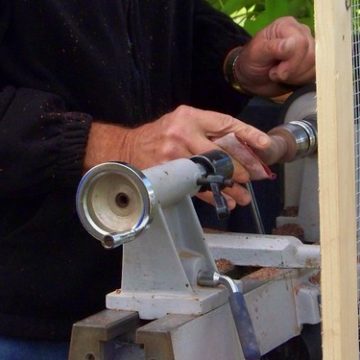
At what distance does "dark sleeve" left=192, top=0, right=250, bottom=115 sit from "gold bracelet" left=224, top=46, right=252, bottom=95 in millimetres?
20

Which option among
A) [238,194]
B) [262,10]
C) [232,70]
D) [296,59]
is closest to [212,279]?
[238,194]

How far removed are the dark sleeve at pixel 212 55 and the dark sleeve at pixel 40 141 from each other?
62cm

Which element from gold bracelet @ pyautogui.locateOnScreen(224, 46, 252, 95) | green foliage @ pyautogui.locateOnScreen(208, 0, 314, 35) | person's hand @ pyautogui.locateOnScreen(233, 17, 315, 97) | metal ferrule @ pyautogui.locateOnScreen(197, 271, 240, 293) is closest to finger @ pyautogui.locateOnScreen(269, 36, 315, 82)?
person's hand @ pyautogui.locateOnScreen(233, 17, 315, 97)

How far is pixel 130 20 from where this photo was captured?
1.69m

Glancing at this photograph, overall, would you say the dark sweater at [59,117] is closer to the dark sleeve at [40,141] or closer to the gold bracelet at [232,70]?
the dark sleeve at [40,141]

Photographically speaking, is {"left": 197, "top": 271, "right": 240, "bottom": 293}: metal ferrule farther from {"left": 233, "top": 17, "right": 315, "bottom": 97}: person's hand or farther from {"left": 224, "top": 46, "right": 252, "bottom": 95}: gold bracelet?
{"left": 224, "top": 46, "right": 252, "bottom": 95}: gold bracelet

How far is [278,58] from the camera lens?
175cm

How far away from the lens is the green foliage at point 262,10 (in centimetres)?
217

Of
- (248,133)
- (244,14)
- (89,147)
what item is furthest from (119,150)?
(244,14)

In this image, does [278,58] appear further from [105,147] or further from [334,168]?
[334,168]

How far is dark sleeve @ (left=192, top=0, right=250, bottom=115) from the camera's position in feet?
6.37

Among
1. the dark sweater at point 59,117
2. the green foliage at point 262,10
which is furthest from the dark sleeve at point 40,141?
the green foliage at point 262,10

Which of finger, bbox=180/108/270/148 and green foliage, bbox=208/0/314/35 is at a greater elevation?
green foliage, bbox=208/0/314/35

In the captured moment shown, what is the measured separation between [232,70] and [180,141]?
2.17ft
